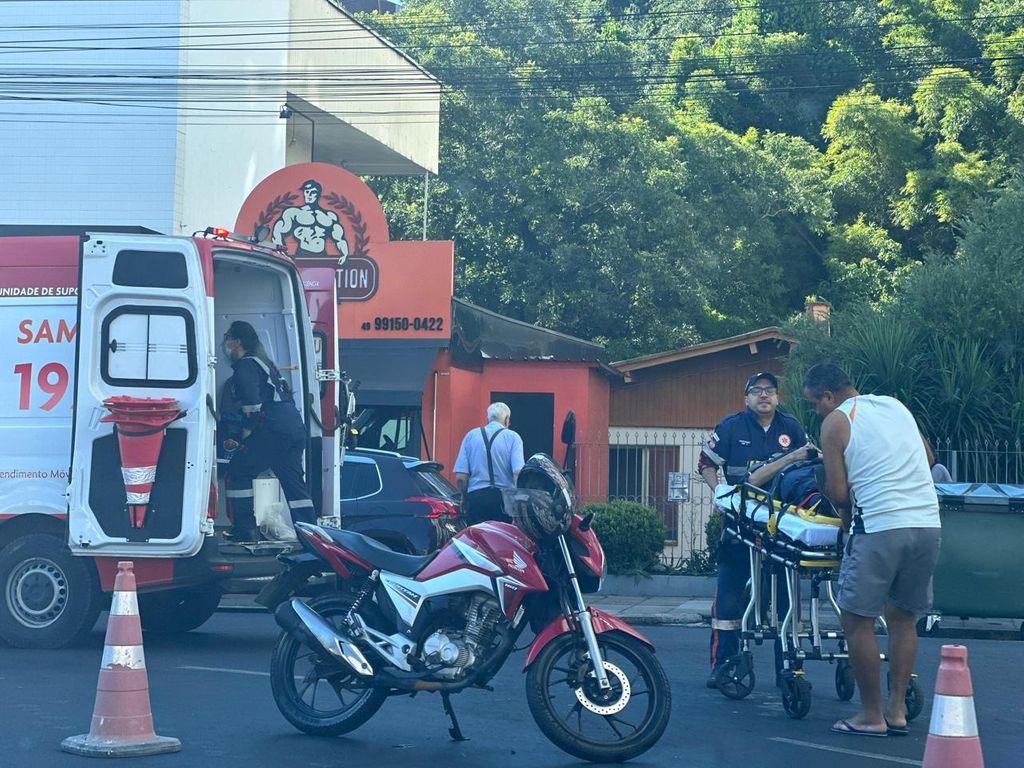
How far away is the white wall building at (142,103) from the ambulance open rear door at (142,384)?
958cm

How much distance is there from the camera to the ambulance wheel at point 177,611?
10.8 m

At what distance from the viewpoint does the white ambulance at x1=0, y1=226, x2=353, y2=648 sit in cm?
947

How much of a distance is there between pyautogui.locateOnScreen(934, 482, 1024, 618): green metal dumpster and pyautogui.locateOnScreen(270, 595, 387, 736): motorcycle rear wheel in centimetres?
507

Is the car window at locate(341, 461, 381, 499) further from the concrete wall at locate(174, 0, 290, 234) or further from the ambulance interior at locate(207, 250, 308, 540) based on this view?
the concrete wall at locate(174, 0, 290, 234)

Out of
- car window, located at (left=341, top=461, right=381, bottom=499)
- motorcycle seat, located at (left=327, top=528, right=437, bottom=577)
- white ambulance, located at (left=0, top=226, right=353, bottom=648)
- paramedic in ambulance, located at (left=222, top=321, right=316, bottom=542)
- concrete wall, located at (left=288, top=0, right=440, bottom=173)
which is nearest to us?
motorcycle seat, located at (left=327, top=528, right=437, bottom=577)

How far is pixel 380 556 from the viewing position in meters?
6.92

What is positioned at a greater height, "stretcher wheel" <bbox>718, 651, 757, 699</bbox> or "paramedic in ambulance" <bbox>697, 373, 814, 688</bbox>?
"paramedic in ambulance" <bbox>697, 373, 814, 688</bbox>

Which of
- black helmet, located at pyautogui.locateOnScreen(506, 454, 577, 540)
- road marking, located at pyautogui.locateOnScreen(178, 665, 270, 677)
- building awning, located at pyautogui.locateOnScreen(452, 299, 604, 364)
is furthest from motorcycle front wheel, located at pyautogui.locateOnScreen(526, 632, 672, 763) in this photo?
building awning, located at pyautogui.locateOnScreen(452, 299, 604, 364)

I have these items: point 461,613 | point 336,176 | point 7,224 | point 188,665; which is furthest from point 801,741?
point 7,224

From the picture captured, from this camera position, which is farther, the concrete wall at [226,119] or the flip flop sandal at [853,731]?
the concrete wall at [226,119]

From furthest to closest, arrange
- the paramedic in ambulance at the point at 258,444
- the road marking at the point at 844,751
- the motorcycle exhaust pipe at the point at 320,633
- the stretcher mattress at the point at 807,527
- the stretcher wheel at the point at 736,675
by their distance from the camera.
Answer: the paramedic in ambulance at the point at 258,444
the stretcher wheel at the point at 736,675
the stretcher mattress at the point at 807,527
the motorcycle exhaust pipe at the point at 320,633
the road marking at the point at 844,751

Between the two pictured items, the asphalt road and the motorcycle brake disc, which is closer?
the motorcycle brake disc

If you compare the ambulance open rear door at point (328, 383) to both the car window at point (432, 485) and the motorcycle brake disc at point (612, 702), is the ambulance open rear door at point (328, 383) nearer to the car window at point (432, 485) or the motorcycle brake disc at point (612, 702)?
the car window at point (432, 485)

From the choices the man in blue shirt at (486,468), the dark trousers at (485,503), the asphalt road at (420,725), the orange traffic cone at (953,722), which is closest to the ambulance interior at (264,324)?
the asphalt road at (420,725)
